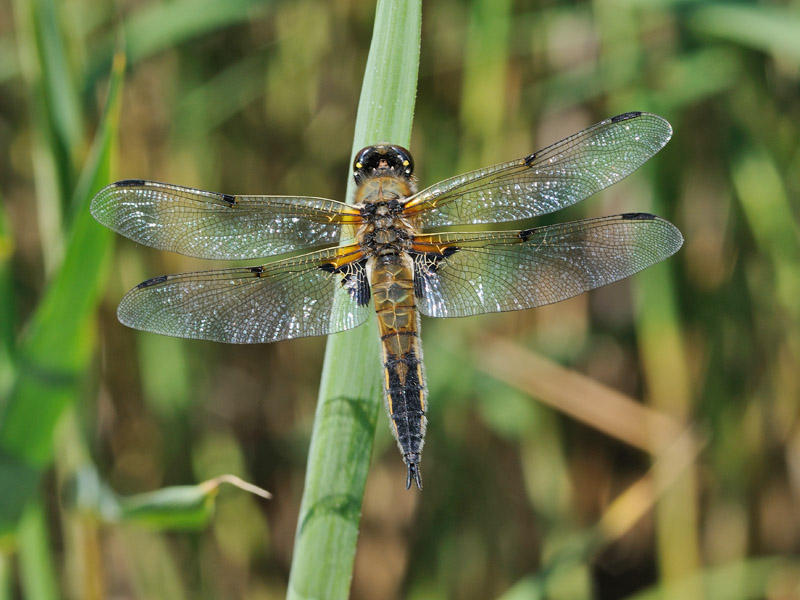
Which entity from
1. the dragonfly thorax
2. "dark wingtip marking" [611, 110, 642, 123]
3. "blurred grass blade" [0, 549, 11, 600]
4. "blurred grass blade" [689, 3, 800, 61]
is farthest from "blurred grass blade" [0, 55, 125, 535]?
"blurred grass blade" [689, 3, 800, 61]

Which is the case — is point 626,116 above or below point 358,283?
above

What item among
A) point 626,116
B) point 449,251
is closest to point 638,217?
point 626,116

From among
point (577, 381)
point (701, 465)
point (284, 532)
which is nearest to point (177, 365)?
point (284, 532)

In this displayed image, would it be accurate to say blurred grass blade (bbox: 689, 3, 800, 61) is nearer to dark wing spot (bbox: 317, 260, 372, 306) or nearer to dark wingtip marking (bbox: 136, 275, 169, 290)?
dark wing spot (bbox: 317, 260, 372, 306)

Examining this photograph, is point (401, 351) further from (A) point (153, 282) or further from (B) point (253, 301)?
(A) point (153, 282)

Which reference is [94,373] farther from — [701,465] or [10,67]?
[701,465]

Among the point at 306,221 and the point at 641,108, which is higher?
the point at 641,108
